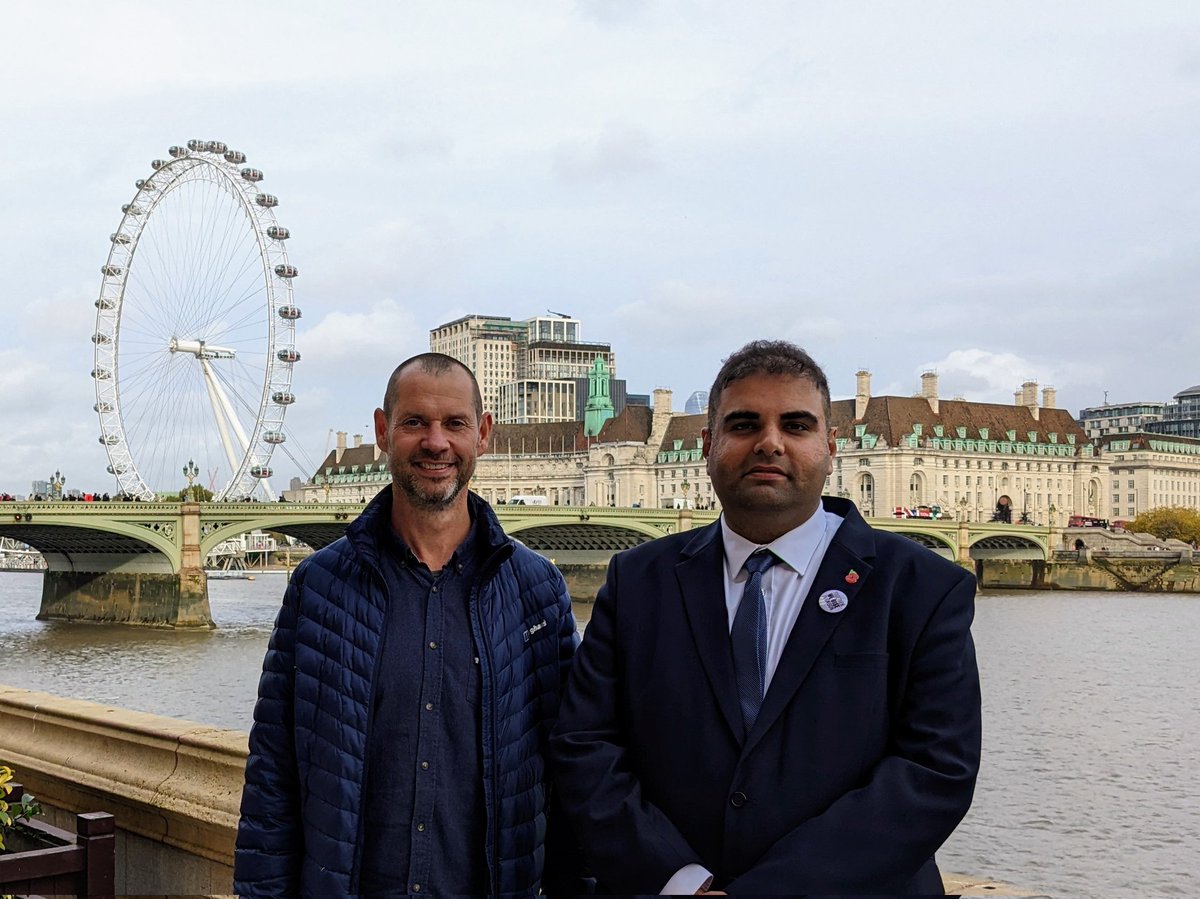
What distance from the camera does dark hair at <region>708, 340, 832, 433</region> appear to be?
2818 mm

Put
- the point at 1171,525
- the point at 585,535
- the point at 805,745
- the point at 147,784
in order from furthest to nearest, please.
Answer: the point at 1171,525 < the point at 585,535 < the point at 147,784 < the point at 805,745

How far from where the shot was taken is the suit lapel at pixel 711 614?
262 centimetres

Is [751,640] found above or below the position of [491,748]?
above

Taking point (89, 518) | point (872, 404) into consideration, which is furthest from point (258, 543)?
point (89, 518)

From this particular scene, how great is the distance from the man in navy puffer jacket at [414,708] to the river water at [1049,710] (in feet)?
32.5

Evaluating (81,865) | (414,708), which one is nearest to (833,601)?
(414,708)

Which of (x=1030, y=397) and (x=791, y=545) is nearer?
(x=791, y=545)

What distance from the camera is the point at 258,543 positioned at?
9106cm

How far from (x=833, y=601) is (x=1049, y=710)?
70.7 ft

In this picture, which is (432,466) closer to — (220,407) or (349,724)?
(349,724)

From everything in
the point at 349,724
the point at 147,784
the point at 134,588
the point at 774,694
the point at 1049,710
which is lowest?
the point at 1049,710

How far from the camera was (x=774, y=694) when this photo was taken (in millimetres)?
2576

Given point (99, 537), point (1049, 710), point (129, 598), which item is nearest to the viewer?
point (1049, 710)

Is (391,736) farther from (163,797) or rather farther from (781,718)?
(163,797)
